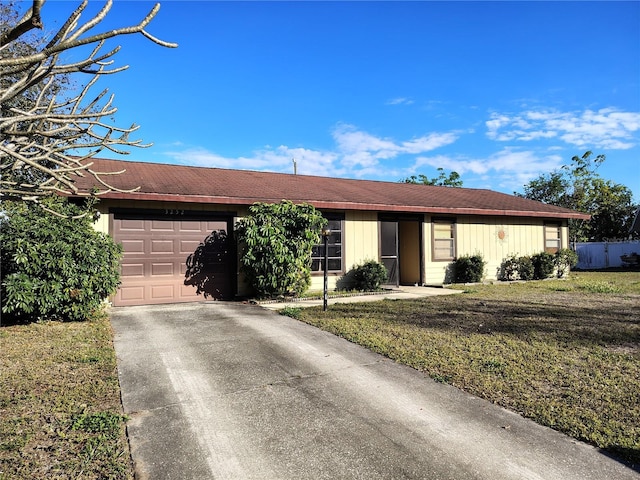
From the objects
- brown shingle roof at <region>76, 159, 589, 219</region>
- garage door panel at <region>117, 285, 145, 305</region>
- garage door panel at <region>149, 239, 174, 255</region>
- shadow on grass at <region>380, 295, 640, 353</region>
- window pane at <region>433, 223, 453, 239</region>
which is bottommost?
shadow on grass at <region>380, 295, 640, 353</region>

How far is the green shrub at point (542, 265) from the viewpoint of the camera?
570 inches

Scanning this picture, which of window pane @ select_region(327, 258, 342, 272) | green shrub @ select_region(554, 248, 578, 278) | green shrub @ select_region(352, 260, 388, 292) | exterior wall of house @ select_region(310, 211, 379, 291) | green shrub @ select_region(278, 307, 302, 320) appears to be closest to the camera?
green shrub @ select_region(278, 307, 302, 320)

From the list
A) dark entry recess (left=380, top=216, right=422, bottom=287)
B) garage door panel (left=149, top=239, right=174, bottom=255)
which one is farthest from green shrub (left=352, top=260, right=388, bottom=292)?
garage door panel (left=149, top=239, right=174, bottom=255)

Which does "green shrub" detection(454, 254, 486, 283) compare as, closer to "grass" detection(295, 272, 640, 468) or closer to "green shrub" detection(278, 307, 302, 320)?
"grass" detection(295, 272, 640, 468)

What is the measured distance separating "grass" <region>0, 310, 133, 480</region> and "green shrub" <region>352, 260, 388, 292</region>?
679 centimetres

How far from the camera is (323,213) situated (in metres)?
11.1

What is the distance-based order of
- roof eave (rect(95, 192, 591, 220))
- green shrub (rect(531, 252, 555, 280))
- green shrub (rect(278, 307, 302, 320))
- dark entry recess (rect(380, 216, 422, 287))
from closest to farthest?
1. green shrub (rect(278, 307, 302, 320))
2. roof eave (rect(95, 192, 591, 220))
3. dark entry recess (rect(380, 216, 422, 287))
4. green shrub (rect(531, 252, 555, 280))

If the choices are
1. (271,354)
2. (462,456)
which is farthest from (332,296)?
→ (462,456)

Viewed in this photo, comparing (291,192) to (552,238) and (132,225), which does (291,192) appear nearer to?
(132,225)

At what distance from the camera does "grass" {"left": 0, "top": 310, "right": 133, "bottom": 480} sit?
2646 mm

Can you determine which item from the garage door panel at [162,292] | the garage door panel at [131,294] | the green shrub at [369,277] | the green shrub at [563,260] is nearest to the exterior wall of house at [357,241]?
the green shrub at [369,277]

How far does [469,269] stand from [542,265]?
3.46 meters

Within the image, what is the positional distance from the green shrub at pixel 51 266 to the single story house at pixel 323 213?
1.46 m

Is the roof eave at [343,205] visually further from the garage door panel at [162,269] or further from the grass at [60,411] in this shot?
the grass at [60,411]
